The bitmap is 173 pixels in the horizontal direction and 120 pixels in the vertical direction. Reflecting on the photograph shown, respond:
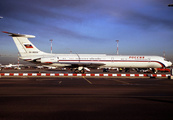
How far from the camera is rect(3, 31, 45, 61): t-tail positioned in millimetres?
34625

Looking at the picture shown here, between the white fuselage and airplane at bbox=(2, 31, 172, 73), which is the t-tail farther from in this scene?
the white fuselage

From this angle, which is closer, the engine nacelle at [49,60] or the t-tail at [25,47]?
the t-tail at [25,47]

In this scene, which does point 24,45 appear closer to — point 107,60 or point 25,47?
point 25,47

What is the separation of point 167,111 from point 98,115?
310cm

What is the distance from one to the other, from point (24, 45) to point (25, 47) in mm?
492

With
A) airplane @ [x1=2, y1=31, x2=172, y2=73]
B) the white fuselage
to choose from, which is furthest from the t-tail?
the white fuselage

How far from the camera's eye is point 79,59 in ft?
118

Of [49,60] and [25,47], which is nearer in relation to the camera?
[49,60]

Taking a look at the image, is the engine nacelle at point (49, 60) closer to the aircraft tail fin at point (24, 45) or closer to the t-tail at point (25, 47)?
the t-tail at point (25, 47)

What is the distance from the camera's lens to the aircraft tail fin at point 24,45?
34.6 m

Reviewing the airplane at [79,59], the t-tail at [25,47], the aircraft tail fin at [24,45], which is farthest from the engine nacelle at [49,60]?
the aircraft tail fin at [24,45]

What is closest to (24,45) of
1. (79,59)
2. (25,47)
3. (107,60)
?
(25,47)

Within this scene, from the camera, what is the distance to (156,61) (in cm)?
3706

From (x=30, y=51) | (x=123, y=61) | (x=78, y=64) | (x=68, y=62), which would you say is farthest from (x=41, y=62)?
(x=123, y=61)
